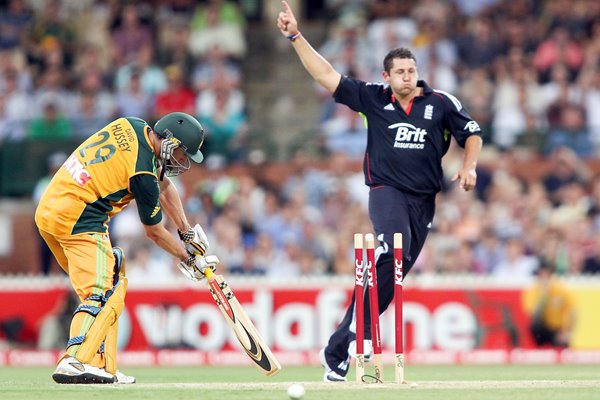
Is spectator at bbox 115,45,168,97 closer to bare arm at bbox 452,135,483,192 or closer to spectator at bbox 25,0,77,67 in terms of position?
spectator at bbox 25,0,77,67

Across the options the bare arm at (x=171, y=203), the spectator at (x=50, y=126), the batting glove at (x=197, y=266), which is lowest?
the batting glove at (x=197, y=266)

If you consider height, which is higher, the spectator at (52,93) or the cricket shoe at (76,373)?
the spectator at (52,93)

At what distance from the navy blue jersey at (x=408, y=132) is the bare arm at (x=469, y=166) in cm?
6

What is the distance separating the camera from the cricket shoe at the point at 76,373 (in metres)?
8.33

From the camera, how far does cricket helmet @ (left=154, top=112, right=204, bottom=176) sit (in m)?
8.56

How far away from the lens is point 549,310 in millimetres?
14125

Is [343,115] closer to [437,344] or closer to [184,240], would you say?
[437,344]

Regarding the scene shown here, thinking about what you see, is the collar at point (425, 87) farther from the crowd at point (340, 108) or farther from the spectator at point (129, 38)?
the spectator at point (129, 38)

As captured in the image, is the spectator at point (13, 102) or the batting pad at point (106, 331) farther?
the spectator at point (13, 102)

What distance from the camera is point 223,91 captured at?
1698 centimetres

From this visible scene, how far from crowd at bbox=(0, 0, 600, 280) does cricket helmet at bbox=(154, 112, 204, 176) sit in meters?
6.14

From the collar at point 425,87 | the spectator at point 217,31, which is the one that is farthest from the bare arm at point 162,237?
the spectator at point 217,31

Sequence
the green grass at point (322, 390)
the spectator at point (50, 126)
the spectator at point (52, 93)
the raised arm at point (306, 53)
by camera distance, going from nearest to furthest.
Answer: the green grass at point (322, 390) → the raised arm at point (306, 53) → the spectator at point (50, 126) → the spectator at point (52, 93)

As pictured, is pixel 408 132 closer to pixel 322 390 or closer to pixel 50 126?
pixel 322 390
